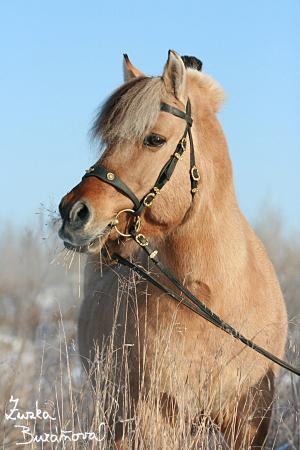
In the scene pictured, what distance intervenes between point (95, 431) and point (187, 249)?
107cm

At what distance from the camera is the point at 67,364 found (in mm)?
4414

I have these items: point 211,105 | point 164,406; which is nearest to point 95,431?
point 164,406

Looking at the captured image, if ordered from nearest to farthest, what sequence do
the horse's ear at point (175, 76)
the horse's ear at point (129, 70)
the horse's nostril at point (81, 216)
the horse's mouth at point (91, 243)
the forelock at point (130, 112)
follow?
the horse's nostril at point (81, 216) → the horse's mouth at point (91, 243) → the forelock at point (130, 112) → the horse's ear at point (175, 76) → the horse's ear at point (129, 70)

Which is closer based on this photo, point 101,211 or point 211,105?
point 101,211

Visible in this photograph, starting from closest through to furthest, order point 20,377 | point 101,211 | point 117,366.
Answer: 1. point 101,211
2. point 117,366
3. point 20,377

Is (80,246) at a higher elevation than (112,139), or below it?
below

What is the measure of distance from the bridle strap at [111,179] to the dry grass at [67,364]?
0.38m

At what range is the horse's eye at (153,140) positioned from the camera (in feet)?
14.8

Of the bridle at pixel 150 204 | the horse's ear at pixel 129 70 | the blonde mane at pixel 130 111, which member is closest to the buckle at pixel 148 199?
the bridle at pixel 150 204

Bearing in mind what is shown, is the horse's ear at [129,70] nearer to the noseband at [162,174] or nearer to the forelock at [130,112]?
the forelock at [130,112]

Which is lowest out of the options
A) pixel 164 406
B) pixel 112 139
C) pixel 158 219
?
pixel 164 406

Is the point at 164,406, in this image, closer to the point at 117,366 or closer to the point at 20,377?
the point at 117,366

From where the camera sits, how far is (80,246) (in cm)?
438

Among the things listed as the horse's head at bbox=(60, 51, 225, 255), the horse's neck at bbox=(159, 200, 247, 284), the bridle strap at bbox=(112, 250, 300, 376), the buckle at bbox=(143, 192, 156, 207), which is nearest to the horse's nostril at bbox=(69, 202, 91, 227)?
the horse's head at bbox=(60, 51, 225, 255)
